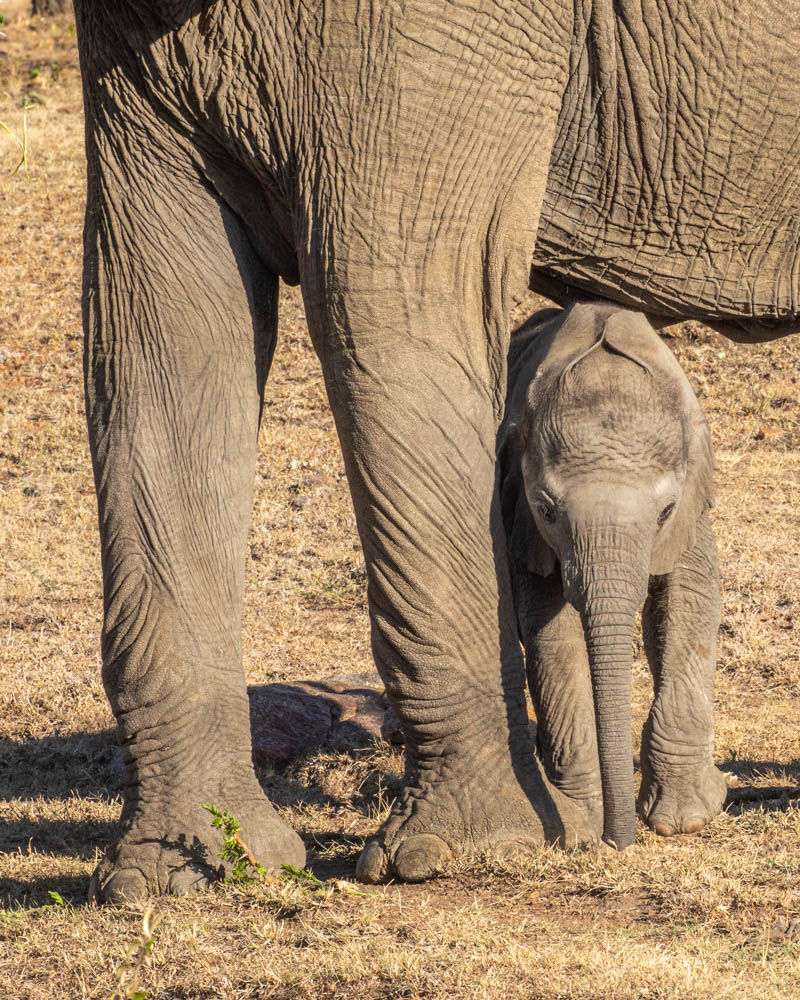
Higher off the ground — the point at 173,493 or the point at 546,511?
the point at 173,493

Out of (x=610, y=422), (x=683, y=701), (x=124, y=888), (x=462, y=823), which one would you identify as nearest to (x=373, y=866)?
(x=462, y=823)

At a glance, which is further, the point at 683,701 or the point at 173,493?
the point at 683,701

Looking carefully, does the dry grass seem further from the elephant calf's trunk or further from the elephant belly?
the elephant belly

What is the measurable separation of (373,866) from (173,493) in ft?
4.09

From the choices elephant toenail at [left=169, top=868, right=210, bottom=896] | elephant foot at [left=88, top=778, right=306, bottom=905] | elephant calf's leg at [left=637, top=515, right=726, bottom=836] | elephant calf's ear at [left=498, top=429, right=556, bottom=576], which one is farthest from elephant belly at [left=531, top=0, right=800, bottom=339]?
elephant toenail at [left=169, top=868, right=210, bottom=896]

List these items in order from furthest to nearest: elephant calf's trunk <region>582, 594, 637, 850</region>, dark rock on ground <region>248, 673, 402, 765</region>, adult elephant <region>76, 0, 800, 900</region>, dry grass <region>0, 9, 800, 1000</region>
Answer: dark rock on ground <region>248, 673, 402, 765</region>
elephant calf's trunk <region>582, 594, 637, 850</region>
adult elephant <region>76, 0, 800, 900</region>
dry grass <region>0, 9, 800, 1000</region>

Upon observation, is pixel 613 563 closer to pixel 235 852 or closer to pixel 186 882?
pixel 235 852

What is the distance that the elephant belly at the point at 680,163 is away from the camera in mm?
4586

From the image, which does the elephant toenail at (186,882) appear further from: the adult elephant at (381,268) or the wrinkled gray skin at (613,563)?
the wrinkled gray skin at (613,563)

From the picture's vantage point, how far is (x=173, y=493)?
15.4ft

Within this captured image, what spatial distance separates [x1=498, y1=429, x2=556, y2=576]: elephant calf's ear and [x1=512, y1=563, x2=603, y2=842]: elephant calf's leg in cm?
9

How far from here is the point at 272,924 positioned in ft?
13.0

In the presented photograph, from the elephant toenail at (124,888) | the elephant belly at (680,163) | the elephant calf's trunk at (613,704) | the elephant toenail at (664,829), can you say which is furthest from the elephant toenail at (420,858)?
the elephant belly at (680,163)

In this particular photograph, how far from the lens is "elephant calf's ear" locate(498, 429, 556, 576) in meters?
5.30
